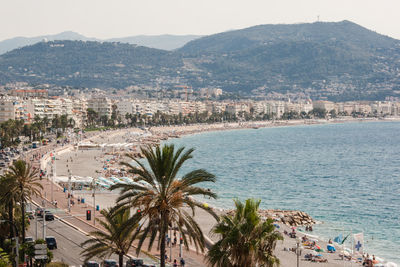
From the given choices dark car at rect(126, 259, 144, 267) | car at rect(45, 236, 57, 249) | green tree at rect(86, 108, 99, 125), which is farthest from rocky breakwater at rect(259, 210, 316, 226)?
green tree at rect(86, 108, 99, 125)

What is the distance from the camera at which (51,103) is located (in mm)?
138875

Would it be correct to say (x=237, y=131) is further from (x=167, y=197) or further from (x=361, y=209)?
(x=167, y=197)

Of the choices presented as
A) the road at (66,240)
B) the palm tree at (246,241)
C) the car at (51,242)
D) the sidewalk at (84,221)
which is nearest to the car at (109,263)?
the sidewalk at (84,221)

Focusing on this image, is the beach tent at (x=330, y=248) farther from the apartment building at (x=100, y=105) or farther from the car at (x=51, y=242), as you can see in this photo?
the apartment building at (x=100, y=105)

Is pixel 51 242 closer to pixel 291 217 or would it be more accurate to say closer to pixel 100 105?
pixel 291 217

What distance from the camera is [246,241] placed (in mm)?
16688

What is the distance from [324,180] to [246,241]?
59.5 m

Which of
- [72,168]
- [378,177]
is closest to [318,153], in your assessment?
[378,177]

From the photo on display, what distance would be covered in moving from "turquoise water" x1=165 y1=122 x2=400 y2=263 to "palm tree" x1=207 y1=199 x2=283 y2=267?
66.4 ft

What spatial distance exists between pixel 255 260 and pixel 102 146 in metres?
87.1

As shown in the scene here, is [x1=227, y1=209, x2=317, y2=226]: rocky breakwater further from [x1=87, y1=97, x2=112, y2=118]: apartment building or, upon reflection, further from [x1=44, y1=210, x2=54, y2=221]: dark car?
[x1=87, y1=97, x2=112, y2=118]: apartment building

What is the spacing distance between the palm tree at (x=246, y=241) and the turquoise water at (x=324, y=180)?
20.2m

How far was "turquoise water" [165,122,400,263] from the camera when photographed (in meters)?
44.6

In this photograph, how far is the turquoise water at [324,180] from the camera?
146 ft
